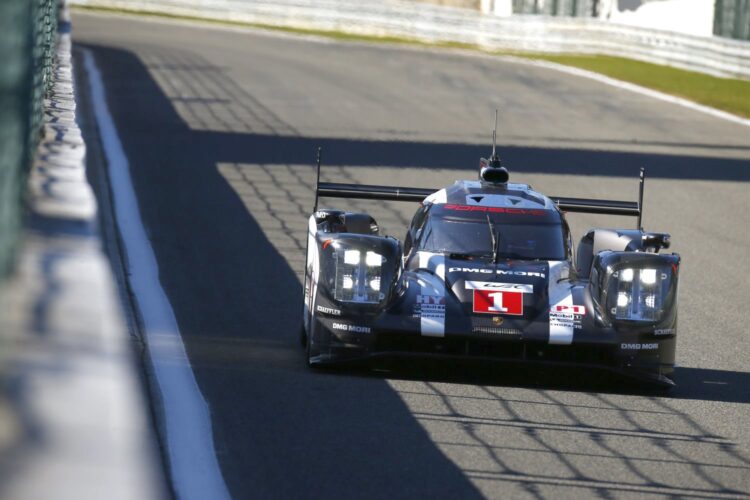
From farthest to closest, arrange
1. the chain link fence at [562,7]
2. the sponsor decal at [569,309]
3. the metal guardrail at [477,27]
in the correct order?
the chain link fence at [562,7] < the metal guardrail at [477,27] < the sponsor decal at [569,309]

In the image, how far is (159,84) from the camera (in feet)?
80.4

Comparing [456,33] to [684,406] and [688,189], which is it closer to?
[688,189]

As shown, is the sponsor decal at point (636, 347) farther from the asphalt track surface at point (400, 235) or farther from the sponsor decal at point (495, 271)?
the sponsor decal at point (495, 271)

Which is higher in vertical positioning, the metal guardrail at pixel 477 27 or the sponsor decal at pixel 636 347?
the metal guardrail at pixel 477 27

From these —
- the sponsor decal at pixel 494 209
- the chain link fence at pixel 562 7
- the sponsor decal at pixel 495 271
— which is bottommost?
the sponsor decal at pixel 495 271

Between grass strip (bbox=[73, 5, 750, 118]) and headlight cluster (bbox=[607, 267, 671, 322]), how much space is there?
16957 mm

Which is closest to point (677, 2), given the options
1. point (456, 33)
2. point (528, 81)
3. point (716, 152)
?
point (456, 33)

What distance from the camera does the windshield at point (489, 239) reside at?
8.79 metres

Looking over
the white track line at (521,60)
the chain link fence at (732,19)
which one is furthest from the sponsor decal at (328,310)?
the chain link fence at (732,19)

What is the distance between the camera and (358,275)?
7.94 meters

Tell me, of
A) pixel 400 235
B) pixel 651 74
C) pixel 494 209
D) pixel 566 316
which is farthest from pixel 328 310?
pixel 651 74

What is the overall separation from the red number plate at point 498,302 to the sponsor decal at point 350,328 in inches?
24.3

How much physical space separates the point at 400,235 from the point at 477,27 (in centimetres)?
2551

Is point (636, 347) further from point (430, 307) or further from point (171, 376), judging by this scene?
point (171, 376)
